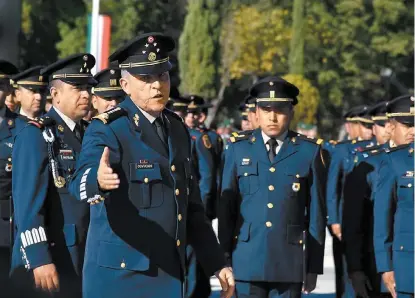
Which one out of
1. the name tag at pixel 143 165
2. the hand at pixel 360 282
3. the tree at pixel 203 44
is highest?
the tree at pixel 203 44

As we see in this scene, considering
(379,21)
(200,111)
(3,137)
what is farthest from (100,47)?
(379,21)

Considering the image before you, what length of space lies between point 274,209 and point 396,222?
0.91 meters

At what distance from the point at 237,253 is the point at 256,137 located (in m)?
0.89

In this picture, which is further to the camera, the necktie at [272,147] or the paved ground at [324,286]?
the paved ground at [324,286]

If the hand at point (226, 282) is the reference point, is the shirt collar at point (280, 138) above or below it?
above

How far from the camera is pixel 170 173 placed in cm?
624

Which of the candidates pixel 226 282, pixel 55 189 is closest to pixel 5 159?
pixel 55 189

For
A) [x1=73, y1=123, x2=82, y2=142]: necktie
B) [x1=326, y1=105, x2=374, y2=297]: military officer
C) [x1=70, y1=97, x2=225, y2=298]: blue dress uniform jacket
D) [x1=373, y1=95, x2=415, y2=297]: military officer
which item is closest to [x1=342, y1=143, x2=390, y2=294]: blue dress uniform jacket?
[x1=326, y1=105, x2=374, y2=297]: military officer

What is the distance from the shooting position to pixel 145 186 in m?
6.13

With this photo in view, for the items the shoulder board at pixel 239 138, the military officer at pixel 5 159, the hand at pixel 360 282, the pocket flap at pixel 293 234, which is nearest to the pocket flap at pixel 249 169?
the shoulder board at pixel 239 138

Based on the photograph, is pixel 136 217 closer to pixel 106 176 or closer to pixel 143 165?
pixel 143 165

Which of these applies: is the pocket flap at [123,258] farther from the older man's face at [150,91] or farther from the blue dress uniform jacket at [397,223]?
the blue dress uniform jacket at [397,223]

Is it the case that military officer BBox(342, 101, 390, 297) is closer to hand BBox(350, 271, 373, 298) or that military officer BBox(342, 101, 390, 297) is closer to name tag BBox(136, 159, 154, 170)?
hand BBox(350, 271, 373, 298)

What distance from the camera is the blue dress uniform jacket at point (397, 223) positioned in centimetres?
895
